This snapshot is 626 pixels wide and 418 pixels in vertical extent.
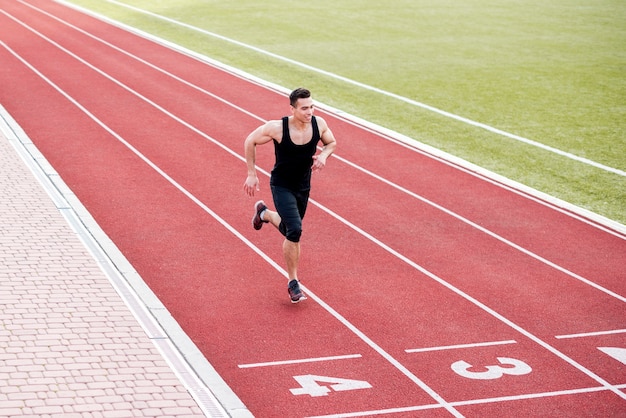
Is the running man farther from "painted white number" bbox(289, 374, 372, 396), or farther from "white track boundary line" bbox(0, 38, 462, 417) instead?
"painted white number" bbox(289, 374, 372, 396)

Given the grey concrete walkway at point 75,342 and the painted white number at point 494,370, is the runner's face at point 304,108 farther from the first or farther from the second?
the painted white number at point 494,370

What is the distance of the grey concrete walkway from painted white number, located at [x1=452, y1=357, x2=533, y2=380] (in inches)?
88.1

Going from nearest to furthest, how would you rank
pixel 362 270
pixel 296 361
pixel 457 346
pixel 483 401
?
pixel 483 401 → pixel 296 361 → pixel 457 346 → pixel 362 270

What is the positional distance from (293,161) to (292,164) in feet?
0.12

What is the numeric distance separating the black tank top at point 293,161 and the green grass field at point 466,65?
6.22 meters

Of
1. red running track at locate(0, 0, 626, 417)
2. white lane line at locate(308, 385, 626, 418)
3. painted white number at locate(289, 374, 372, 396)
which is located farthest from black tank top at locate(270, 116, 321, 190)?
white lane line at locate(308, 385, 626, 418)

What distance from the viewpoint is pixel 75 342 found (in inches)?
327

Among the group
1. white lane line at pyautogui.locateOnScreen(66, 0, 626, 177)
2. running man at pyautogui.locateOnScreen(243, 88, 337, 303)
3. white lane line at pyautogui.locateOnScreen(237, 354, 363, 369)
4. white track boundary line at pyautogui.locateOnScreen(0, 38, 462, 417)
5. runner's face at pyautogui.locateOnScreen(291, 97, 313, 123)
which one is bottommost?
white lane line at pyautogui.locateOnScreen(237, 354, 363, 369)

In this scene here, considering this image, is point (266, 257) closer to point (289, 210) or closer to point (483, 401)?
point (289, 210)

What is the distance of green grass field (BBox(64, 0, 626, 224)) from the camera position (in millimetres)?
17297

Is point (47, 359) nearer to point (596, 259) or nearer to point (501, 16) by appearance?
point (596, 259)

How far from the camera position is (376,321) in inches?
375

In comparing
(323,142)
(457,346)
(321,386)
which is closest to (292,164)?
(323,142)

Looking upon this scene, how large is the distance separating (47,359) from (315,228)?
5.22m
